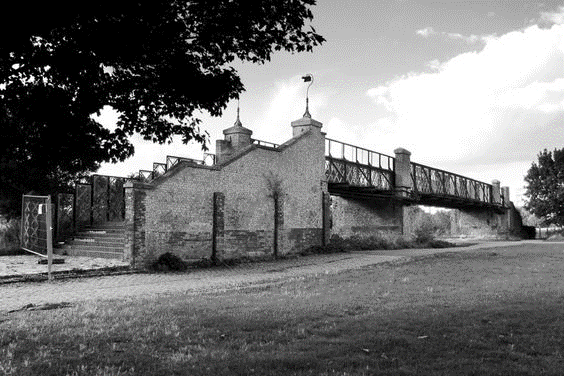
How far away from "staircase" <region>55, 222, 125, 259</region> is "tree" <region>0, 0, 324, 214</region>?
8.18m

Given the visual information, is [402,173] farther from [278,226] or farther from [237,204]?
[237,204]

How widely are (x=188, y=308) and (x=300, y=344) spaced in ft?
8.56

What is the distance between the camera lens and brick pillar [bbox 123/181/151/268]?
13547mm

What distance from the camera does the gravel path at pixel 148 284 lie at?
927 centimetres

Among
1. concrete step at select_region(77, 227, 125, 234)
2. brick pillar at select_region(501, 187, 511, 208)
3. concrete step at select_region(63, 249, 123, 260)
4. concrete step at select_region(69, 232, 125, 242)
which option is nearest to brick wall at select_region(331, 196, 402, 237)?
concrete step at select_region(77, 227, 125, 234)

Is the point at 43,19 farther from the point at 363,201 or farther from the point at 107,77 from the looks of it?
the point at 363,201

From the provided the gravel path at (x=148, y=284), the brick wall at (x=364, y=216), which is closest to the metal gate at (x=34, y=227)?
the gravel path at (x=148, y=284)

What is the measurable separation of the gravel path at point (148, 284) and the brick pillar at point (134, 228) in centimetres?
82

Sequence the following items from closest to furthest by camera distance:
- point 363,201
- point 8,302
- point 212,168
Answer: point 8,302, point 212,168, point 363,201

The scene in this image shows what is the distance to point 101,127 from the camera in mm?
7516

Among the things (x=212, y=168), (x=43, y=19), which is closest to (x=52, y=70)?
(x=43, y=19)

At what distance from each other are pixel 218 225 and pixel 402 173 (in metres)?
15.4

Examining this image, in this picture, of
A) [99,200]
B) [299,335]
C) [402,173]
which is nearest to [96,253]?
[99,200]

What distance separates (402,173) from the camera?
28.3m
